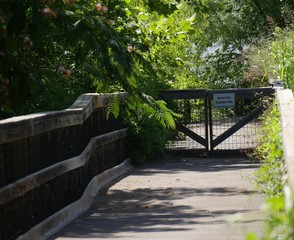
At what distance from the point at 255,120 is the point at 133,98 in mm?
8640

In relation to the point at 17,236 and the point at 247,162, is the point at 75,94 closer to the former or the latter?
the point at 247,162

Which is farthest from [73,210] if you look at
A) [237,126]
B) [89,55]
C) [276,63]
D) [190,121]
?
[276,63]

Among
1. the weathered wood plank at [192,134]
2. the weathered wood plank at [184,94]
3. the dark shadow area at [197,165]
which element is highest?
the weathered wood plank at [184,94]

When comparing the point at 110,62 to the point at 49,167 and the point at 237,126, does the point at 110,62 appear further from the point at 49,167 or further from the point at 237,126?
the point at 237,126

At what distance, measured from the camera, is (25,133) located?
9.51 meters

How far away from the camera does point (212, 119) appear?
2184 centimetres

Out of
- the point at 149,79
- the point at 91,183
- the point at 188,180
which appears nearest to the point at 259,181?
the point at 91,183

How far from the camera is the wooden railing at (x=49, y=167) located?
29.4 ft

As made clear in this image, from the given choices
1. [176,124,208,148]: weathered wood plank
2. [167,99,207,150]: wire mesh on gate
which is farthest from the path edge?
[167,99,207,150]: wire mesh on gate

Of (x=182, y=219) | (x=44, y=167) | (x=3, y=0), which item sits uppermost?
(x=3, y=0)

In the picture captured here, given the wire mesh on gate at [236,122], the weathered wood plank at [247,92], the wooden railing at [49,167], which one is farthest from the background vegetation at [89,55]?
the wire mesh on gate at [236,122]

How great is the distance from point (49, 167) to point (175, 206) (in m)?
2.50

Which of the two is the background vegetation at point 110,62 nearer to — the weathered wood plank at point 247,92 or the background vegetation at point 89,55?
the background vegetation at point 89,55

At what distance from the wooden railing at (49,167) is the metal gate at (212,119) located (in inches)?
214
